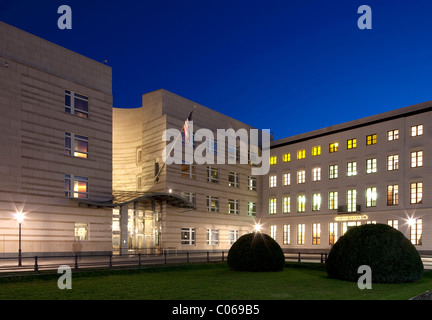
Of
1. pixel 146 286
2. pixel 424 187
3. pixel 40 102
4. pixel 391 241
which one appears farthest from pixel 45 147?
pixel 424 187

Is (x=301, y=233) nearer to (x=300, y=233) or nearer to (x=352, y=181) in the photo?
(x=300, y=233)

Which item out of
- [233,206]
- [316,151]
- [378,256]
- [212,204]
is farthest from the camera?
[233,206]

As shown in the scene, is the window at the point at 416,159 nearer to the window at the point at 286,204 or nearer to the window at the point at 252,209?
the window at the point at 286,204

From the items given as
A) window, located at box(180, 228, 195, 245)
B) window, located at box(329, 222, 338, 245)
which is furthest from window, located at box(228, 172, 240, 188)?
window, located at box(329, 222, 338, 245)

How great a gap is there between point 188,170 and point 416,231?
25.7m

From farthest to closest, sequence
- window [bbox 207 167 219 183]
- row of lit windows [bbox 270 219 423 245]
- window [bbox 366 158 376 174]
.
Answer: window [bbox 207 167 219 183]
window [bbox 366 158 376 174]
row of lit windows [bbox 270 219 423 245]

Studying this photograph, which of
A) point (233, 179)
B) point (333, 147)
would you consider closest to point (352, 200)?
point (333, 147)

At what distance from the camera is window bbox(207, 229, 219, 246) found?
173ft

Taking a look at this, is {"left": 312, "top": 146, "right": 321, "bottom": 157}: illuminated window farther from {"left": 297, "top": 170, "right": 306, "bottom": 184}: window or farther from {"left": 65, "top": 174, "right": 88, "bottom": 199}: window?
{"left": 65, "top": 174, "right": 88, "bottom": 199}: window

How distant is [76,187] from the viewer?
1517 inches

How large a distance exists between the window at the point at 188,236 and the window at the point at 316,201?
1627cm

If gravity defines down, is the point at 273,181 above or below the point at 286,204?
above

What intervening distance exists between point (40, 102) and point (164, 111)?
15.7 m

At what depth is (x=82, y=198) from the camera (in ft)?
126
